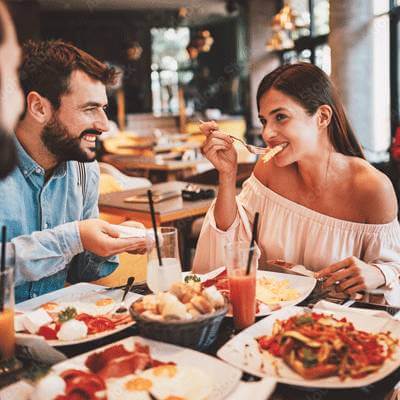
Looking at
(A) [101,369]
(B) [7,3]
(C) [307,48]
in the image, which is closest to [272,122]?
(A) [101,369]

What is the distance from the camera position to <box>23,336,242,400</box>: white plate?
1.10m

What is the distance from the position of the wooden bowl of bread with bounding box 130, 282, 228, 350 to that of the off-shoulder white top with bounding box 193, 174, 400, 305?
0.79 m

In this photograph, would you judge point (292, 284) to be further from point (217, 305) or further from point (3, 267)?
point (3, 267)

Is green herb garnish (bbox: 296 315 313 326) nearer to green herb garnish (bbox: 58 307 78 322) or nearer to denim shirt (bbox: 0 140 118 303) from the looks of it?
green herb garnish (bbox: 58 307 78 322)

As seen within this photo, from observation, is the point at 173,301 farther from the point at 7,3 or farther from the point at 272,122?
the point at 272,122

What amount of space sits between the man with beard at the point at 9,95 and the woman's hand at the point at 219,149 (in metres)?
1.62

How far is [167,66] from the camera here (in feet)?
56.1

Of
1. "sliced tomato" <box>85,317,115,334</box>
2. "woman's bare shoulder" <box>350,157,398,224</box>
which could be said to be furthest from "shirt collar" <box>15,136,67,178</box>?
"woman's bare shoulder" <box>350,157,398,224</box>

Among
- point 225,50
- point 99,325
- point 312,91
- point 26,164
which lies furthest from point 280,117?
point 225,50

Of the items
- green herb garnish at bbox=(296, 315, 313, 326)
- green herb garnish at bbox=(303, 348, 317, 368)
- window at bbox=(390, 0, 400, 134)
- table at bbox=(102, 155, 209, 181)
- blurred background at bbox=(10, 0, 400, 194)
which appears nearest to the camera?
green herb garnish at bbox=(303, 348, 317, 368)

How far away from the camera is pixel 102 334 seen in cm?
144

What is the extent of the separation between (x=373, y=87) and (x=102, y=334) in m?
7.38

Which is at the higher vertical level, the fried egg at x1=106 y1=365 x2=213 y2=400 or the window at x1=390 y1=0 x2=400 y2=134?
the window at x1=390 y1=0 x2=400 y2=134

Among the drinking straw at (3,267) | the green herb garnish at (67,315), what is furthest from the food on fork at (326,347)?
the drinking straw at (3,267)
